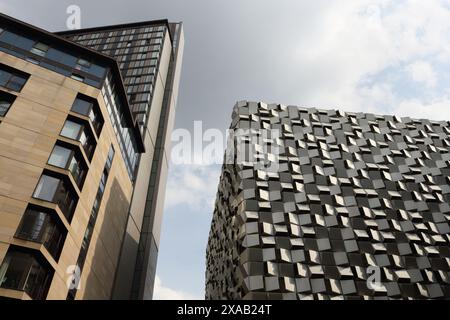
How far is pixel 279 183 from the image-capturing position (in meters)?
35.8

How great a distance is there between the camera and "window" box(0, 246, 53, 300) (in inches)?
963

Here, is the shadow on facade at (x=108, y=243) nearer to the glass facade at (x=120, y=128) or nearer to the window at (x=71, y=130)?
the glass facade at (x=120, y=128)

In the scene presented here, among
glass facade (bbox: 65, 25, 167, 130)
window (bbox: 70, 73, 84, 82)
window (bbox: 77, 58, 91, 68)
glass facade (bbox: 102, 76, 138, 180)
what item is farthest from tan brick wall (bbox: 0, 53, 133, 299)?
glass facade (bbox: 65, 25, 167, 130)

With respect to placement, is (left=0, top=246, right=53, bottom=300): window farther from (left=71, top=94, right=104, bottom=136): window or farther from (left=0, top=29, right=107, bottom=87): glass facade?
(left=0, top=29, right=107, bottom=87): glass facade

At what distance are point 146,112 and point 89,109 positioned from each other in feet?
87.8

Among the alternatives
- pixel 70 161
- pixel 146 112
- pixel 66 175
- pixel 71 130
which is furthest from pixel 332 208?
pixel 146 112

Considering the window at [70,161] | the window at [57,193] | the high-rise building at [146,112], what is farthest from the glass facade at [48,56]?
the high-rise building at [146,112]

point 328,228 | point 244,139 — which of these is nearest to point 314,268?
point 328,228

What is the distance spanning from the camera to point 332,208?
1380 inches

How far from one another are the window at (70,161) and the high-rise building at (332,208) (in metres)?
14.6

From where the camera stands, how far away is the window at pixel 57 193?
28.5 meters

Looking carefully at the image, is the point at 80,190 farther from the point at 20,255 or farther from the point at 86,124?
the point at 20,255

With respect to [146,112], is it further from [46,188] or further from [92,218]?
[46,188]
